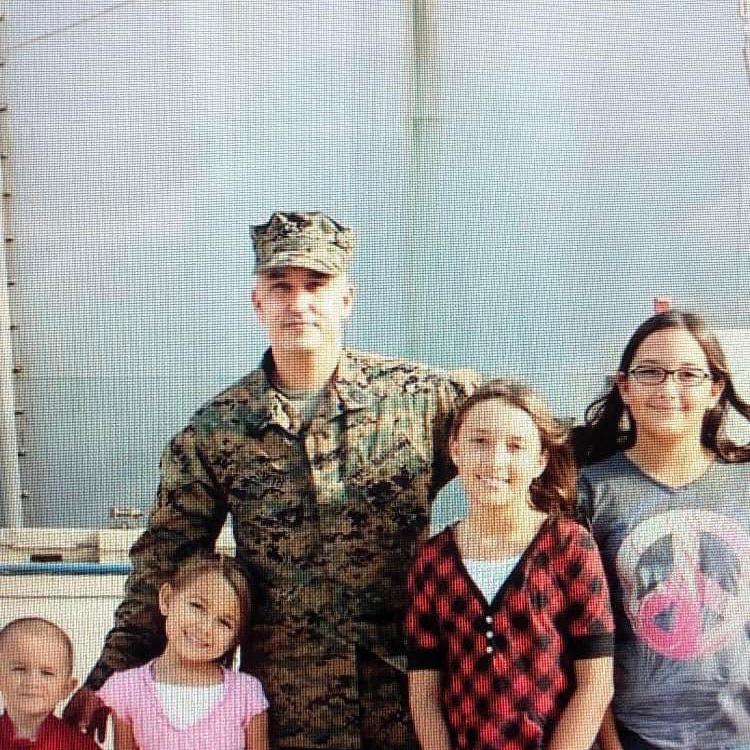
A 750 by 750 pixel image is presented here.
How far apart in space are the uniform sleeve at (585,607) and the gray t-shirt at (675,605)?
0.08m

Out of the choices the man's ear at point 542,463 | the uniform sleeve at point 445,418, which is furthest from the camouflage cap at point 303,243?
the man's ear at point 542,463

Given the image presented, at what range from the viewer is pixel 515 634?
1806mm

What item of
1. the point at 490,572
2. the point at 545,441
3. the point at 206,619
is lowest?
the point at 206,619

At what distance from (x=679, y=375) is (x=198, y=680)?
0.99 m

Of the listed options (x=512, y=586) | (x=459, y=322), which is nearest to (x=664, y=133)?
(x=459, y=322)

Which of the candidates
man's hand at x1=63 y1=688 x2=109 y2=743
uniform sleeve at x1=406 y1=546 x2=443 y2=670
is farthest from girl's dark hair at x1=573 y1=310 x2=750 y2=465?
man's hand at x1=63 y1=688 x2=109 y2=743

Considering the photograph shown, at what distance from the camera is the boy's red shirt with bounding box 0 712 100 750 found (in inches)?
79.2

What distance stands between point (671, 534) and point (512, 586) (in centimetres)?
32

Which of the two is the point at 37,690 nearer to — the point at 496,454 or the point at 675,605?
the point at 496,454

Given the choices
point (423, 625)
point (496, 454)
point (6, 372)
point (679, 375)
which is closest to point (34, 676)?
point (6, 372)

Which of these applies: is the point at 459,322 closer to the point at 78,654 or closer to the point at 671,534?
the point at 671,534

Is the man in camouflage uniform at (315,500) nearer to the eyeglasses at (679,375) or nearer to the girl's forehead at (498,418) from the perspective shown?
the girl's forehead at (498,418)

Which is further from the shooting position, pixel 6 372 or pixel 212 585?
pixel 6 372

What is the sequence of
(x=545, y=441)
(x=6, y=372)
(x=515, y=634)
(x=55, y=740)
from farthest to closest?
(x=6, y=372) < (x=55, y=740) < (x=545, y=441) < (x=515, y=634)
